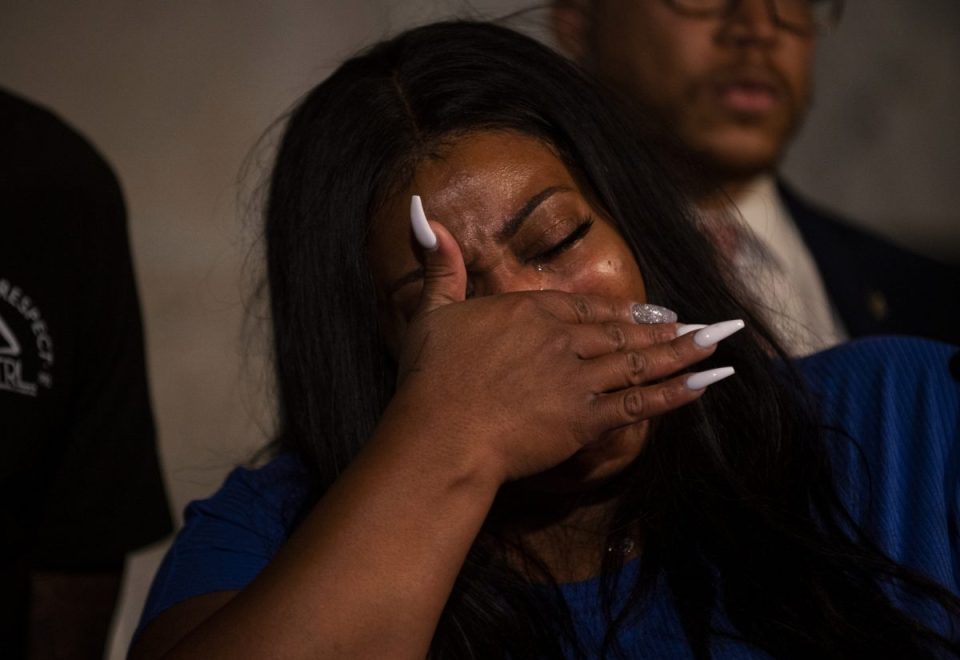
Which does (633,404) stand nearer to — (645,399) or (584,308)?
(645,399)

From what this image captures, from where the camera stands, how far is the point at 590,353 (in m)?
1.13

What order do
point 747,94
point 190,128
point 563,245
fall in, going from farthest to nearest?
point 190,128 < point 747,94 < point 563,245

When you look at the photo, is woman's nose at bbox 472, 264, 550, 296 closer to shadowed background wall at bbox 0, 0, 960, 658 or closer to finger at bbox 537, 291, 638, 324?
finger at bbox 537, 291, 638, 324

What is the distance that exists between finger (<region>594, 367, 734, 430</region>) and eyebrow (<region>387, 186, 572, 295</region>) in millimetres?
257

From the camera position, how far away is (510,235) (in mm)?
1293

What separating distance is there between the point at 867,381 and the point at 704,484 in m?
0.25

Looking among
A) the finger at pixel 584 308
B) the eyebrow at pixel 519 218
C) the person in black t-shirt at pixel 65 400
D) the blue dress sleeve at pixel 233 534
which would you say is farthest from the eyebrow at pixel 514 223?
the person in black t-shirt at pixel 65 400

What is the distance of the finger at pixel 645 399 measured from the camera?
110cm

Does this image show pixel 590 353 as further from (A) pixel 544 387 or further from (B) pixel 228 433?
(B) pixel 228 433

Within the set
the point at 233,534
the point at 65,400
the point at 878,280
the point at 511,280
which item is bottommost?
the point at 878,280

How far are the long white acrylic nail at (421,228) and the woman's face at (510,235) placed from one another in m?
0.06

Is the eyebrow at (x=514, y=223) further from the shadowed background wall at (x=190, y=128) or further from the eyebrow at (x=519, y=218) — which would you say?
the shadowed background wall at (x=190, y=128)

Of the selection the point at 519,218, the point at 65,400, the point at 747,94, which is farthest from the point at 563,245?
the point at 747,94

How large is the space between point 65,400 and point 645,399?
2.95 ft
